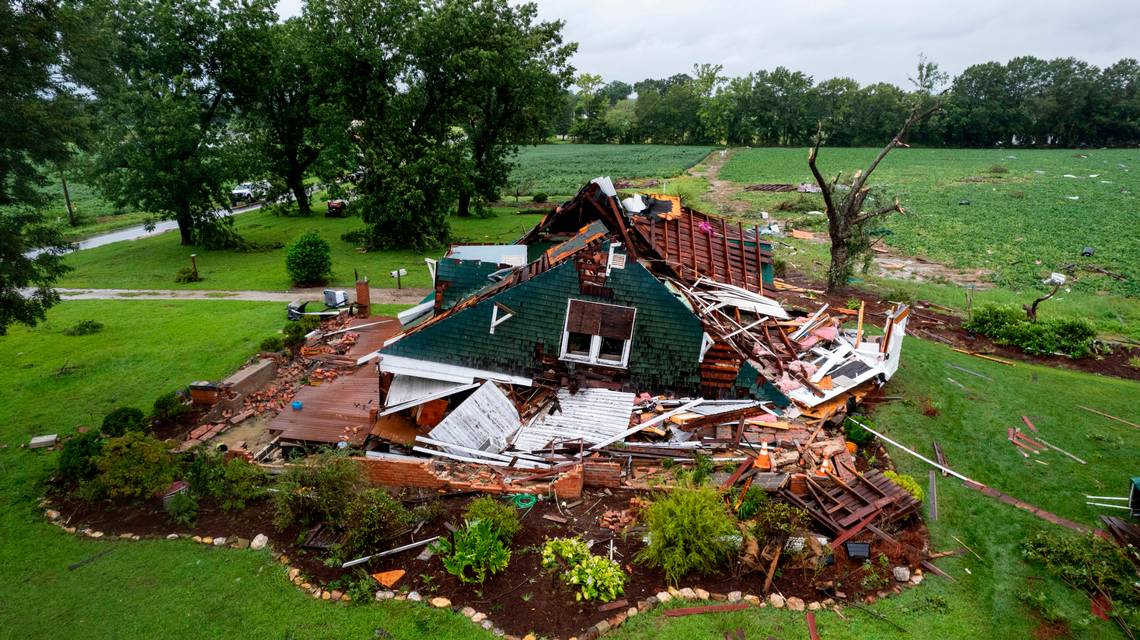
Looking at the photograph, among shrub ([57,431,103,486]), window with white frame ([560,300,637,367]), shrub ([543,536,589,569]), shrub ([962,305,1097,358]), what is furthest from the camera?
shrub ([962,305,1097,358])

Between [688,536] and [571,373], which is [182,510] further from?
[688,536]

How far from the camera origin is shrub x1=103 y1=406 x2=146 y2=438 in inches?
513

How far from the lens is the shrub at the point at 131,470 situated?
11.4m

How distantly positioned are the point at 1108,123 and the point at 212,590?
4402 inches

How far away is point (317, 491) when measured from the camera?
10789 millimetres

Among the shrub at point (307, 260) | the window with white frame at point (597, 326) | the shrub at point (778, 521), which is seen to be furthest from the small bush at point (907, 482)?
the shrub at point (307, 260)

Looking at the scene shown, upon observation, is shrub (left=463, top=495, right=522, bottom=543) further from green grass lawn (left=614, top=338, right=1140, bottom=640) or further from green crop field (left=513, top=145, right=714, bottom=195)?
green crop field (left=513, top=145, right=714, bottom=195)

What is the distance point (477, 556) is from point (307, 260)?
19.7 metres

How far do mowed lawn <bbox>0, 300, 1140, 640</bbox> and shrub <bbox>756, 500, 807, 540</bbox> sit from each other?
1.26m

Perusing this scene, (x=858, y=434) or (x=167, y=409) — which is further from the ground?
(x=167, y=409)

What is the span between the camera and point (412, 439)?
12.8m

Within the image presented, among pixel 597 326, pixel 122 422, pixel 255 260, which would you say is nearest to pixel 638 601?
pixel 597 326

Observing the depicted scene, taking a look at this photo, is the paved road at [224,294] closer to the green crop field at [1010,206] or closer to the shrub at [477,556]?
the shrub at [477,556]

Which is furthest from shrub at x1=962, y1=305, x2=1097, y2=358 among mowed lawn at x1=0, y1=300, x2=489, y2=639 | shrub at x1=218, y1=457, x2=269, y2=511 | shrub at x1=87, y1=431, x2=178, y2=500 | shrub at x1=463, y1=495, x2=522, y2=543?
shrub at x1=87, y1=431, x2=178, y2=500
